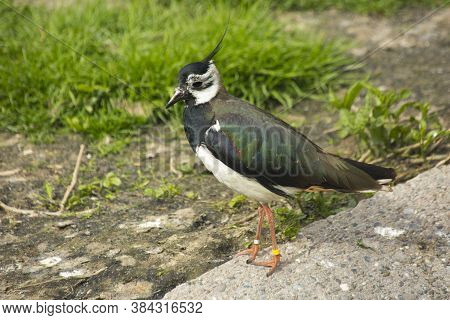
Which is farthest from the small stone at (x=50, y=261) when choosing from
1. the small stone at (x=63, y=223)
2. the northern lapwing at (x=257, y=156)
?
the northern lapwing at (x=257, y=156)

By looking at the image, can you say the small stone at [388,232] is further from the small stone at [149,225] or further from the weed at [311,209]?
the small stone at [149,225]

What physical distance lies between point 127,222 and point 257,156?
1179 millimetres

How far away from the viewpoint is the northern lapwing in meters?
4.04

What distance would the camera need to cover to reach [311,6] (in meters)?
8.17

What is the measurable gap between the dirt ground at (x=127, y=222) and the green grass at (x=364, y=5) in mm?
1408

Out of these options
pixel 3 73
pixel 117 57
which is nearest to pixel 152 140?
pixel 117 57

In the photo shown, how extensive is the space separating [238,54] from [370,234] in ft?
8.99

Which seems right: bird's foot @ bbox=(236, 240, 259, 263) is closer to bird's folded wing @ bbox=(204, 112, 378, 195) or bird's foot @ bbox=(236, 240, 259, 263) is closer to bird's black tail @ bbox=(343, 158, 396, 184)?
bird's folded wing @ bbox=(204, 112, 378, 195)

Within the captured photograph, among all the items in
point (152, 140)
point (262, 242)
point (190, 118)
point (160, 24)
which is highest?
point (160, 24)

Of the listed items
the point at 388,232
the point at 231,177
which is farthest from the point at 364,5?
the point at 231,177

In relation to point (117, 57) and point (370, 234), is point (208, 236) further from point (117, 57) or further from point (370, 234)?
point (117, 57)

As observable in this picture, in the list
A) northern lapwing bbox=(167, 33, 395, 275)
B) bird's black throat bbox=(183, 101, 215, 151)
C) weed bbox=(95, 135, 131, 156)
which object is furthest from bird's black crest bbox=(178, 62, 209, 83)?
weed bbox=(95, 135, 131, 156)

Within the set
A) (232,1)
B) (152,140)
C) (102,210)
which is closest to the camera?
(102,210)

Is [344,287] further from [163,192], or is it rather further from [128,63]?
[128,63]
